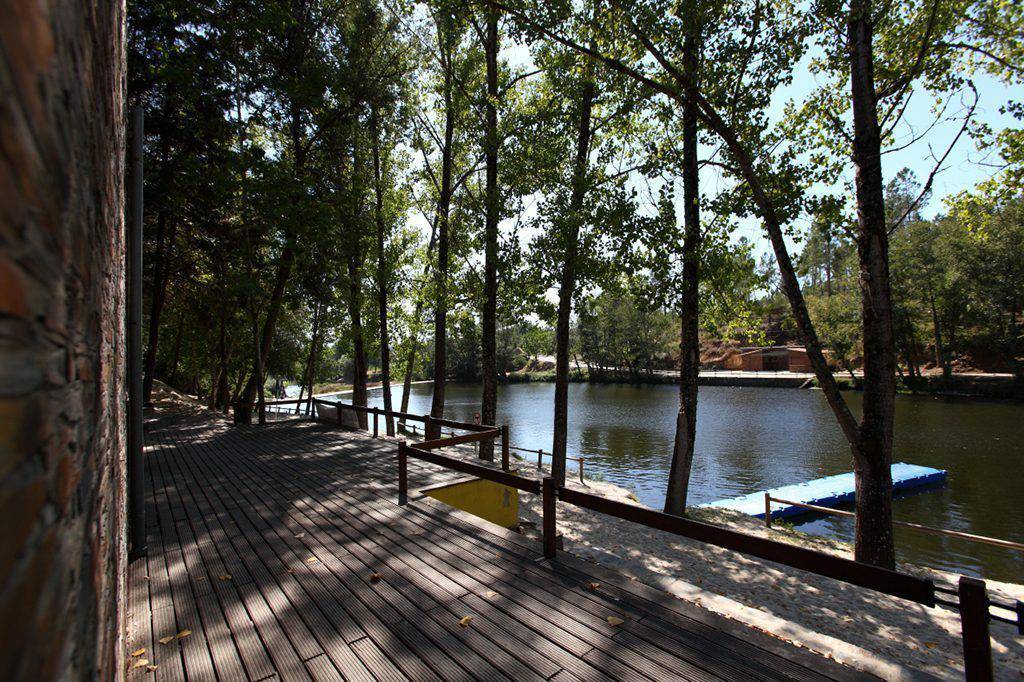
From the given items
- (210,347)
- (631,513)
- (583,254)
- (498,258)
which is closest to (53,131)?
(631,513)

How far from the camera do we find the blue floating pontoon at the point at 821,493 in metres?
13.0

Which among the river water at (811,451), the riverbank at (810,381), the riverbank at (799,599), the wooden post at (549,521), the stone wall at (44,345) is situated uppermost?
the stone wall at (44,345)

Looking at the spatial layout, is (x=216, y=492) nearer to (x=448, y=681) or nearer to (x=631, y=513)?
(x=448, y=681)

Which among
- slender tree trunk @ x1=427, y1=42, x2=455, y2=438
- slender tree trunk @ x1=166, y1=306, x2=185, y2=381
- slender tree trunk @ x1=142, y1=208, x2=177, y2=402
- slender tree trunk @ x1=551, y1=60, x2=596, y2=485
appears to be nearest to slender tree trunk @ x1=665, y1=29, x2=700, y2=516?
slender tree trunk @ x1=551, y1=60, x2=596, y2=485

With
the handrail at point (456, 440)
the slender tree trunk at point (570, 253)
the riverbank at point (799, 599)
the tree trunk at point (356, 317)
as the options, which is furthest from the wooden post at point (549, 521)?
the tree trunk at point (356, 317)

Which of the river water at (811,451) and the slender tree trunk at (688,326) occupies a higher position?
the slender tree trunk at (688,326)

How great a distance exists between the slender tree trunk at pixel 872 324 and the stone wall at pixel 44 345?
27.7 feet

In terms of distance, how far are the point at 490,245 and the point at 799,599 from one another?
9.58 m

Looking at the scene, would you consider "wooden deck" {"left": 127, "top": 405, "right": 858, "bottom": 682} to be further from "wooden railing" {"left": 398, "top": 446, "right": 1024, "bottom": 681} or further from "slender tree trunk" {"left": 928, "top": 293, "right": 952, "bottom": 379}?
"slender tree trunk" {"left": 928, "top": 293, "right": 952, "bottom": 379}

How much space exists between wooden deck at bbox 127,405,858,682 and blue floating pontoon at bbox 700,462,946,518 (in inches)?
403

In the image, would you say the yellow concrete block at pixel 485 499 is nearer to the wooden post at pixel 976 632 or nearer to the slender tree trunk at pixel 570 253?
the slender tree trunk at pixel 570 253

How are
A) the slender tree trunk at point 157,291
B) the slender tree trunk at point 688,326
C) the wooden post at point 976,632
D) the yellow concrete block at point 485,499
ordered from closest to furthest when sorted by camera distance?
the wooden post at point 976,632 → the yellow concrete block at point 485,499 → the slender tree trunk at point 688,326 → the slender tree trunk at point 157,291

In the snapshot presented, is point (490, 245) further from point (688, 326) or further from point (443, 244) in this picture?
point (688, 326)

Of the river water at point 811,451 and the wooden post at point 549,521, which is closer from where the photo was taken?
the wooden post at point 549,521
